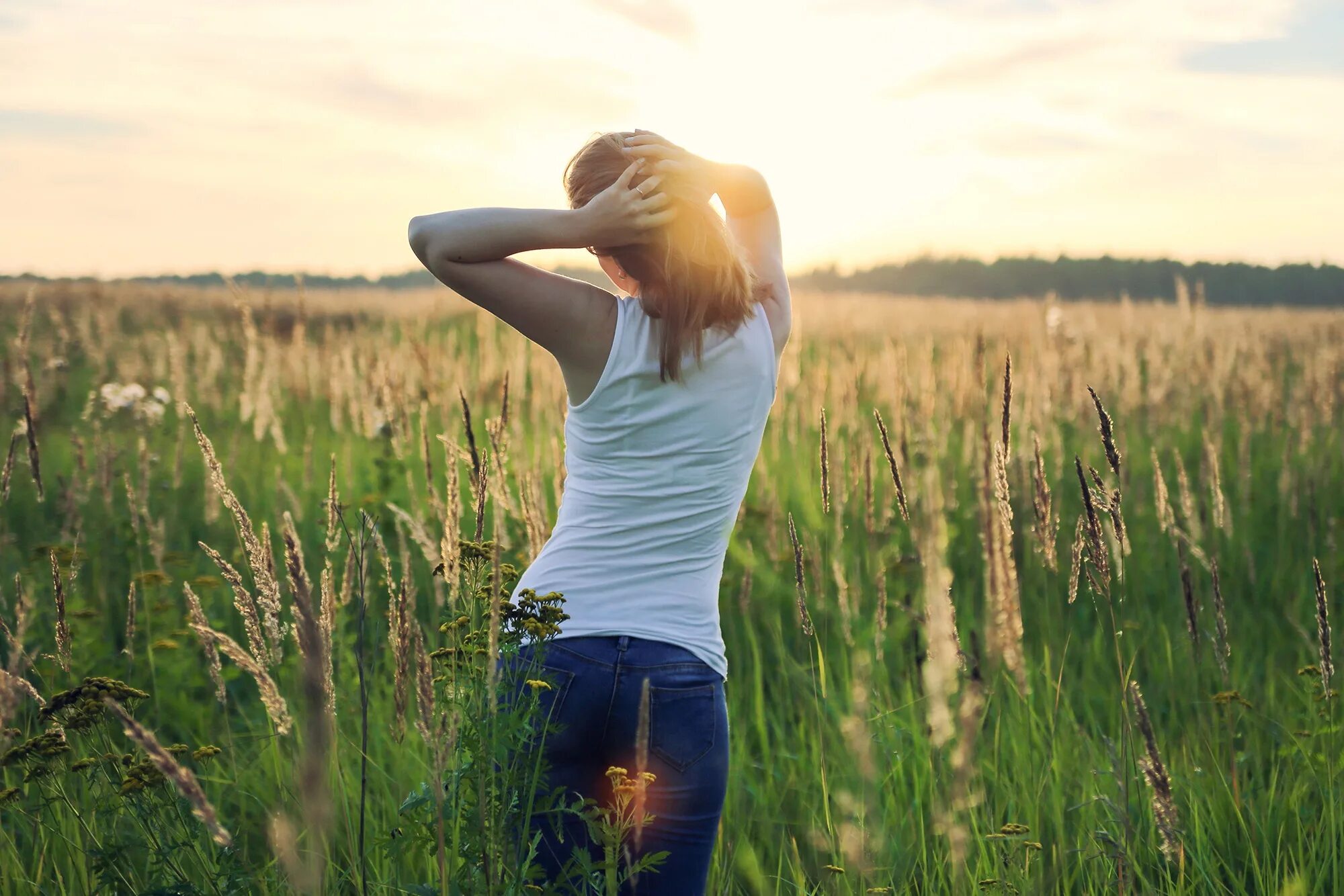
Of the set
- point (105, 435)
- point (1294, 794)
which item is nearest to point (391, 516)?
point (105, 435)

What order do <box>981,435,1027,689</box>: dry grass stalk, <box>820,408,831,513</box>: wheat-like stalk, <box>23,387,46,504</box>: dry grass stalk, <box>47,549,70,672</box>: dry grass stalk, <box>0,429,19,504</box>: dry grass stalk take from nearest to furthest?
1. <box>981,435,1027,689</box>: dry grass stalk
2. <box>47,549,70,672</box>: dry grass stalk
3. <box>820,408,831,513</box>: wheat-like stalk
4. <box>0,429,19,504</box>: dry grass stalk
5. <box>23,387,46,504</box>: dry grass stalk

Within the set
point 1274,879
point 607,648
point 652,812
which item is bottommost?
point 1274,879

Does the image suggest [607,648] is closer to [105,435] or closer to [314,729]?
[314,729]

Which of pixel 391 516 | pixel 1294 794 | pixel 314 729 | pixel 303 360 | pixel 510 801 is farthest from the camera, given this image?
pixel 303 360

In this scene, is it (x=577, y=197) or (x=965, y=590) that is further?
(x=965, y=590)

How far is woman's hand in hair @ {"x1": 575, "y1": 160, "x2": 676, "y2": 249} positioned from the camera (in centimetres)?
168

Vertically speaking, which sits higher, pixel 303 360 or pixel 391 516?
pixel 303 360

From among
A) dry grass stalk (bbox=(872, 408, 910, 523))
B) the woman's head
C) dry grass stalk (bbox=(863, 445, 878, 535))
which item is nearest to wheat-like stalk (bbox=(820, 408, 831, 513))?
dry grass stalk (bbox=(872, 408, 910, 523))

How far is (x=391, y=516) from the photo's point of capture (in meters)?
4.90

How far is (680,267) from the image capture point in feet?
5.76

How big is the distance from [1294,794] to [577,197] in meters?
2.40

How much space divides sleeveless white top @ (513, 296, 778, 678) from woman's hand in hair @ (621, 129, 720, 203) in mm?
231

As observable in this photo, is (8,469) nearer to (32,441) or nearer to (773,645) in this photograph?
(32,441)

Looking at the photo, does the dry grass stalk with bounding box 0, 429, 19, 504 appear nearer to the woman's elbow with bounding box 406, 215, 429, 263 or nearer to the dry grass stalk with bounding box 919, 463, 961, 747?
the woman's elbow with bounding box 406, 215, 429, 263
